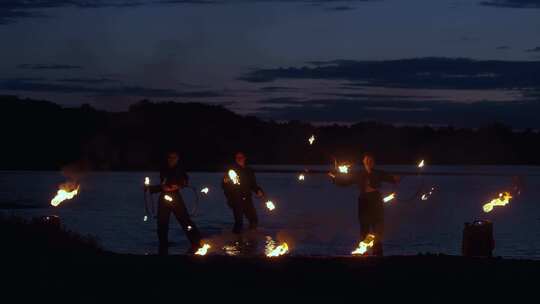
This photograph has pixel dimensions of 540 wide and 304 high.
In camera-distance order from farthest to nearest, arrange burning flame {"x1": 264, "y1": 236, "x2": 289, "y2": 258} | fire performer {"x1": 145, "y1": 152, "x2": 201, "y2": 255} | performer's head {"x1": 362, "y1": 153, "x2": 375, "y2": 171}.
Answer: burning flame {"x1": 264, "y1": 236, "x2": 289, "y2": 258}, fire performer {"x1": 145, "y1": 152, "x2": 201, "y2": 255}, performer's head {"x1": 362, "y1": 153, "x2": 375, "y2": 171}

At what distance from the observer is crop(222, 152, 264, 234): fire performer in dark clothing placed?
21.4m

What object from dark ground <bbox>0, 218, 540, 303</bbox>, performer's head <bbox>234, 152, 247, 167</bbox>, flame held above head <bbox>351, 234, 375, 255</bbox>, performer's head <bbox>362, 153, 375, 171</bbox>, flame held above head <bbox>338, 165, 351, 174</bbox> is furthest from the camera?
performer's head <bbox>234, 152, 247, 167</bbox>

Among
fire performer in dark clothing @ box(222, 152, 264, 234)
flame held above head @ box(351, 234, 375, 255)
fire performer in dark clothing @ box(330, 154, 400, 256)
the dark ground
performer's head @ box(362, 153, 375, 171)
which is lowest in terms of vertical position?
the dark ground

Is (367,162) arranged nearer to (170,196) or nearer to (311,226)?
(170,196)

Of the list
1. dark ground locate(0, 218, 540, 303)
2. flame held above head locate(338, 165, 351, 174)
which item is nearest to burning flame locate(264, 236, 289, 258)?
flame held above head locate(338, 165, 351, 174)

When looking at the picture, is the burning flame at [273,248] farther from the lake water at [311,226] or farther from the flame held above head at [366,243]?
the flame held above head at [366,243]

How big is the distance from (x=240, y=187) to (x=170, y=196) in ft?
14.4

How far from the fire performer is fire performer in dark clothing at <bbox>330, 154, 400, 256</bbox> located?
2.80 m

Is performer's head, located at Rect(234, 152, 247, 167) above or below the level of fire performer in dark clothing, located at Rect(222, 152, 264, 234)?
above

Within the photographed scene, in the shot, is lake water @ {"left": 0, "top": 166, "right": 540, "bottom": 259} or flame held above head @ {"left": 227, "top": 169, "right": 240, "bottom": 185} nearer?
flame held above head @ {"left": 227, "top": 169, "right": 240, "bottom": 185}

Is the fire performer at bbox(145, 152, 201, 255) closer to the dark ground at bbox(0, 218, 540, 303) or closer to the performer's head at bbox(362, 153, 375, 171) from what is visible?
the dark ground at bbox(0, 218, 540, 303)

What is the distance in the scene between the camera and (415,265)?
45.0ft

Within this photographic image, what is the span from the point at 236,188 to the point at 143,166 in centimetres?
12771

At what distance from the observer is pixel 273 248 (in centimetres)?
2167
